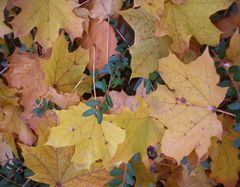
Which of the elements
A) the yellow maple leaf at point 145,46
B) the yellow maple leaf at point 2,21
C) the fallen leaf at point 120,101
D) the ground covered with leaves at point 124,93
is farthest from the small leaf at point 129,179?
the yellow maple leaf at point 2,21

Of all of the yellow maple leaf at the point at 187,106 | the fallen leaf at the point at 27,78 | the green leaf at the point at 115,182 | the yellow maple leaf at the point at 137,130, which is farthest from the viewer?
the fallen leaf at the point at 27,78

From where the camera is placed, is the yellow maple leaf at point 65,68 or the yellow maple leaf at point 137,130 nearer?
the yellow maple leaf at point 137,130

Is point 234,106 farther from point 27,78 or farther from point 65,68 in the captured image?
point 27,78

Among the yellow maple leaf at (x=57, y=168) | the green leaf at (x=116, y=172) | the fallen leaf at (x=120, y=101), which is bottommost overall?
the yellow maple leaf at (x=57, y=168)

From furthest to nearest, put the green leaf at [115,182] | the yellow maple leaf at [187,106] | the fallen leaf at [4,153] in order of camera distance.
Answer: the fallen leaf at [4,153] → the green leaf at [115,182] → the yellow maple leaf at [187,106]

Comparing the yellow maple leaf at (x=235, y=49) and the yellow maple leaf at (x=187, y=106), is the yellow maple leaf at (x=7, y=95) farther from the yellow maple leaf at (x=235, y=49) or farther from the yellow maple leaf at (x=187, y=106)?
the yellow maple leaf at (x=235, y=49)

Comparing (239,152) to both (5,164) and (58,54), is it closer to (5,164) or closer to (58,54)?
(58,54)

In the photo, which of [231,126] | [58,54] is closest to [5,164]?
[58,54]
